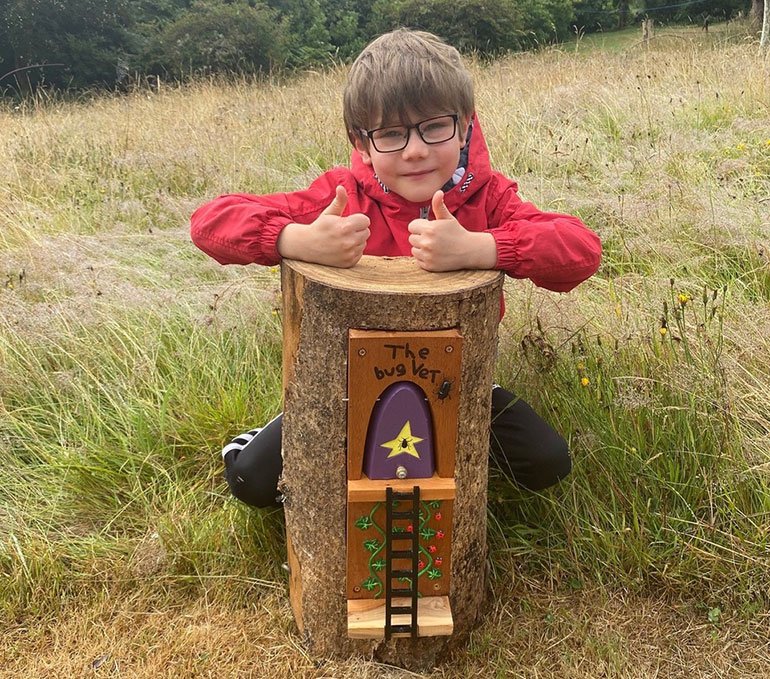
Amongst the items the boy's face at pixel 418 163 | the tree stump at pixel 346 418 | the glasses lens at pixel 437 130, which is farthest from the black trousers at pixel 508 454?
the glasses lens at pixel 437 130

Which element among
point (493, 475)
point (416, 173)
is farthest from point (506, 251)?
point (493, 475)

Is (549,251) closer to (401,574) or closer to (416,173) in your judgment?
(416,173)

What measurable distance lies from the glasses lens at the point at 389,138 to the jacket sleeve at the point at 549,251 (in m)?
0.31

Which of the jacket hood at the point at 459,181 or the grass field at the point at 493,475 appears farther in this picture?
the grass field at the point at 493,475

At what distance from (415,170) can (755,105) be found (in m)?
4.48

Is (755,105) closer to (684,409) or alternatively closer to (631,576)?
(684,409)

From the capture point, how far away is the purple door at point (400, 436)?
1.52 meters

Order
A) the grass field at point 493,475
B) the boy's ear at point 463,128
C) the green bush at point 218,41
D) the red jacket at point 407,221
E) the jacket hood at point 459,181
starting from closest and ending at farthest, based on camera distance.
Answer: the red jacket at point 407,221 < the boy's ear at point 463,128 < the jacket hood at point 459,181 < the grass field at point 493,475 < the green bush at point 218,41

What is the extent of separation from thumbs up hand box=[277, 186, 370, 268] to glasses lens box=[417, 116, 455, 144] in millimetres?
256

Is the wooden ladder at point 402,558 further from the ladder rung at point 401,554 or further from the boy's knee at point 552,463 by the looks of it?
the boy's knee at point 552,463

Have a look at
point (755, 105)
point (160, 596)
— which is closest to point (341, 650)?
point (160, 596)

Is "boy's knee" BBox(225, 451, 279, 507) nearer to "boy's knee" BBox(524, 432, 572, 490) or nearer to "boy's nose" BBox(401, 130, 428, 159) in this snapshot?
"boy's knee" BBox(524, 432, 572, 490)

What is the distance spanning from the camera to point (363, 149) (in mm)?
1760

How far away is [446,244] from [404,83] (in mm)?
389
